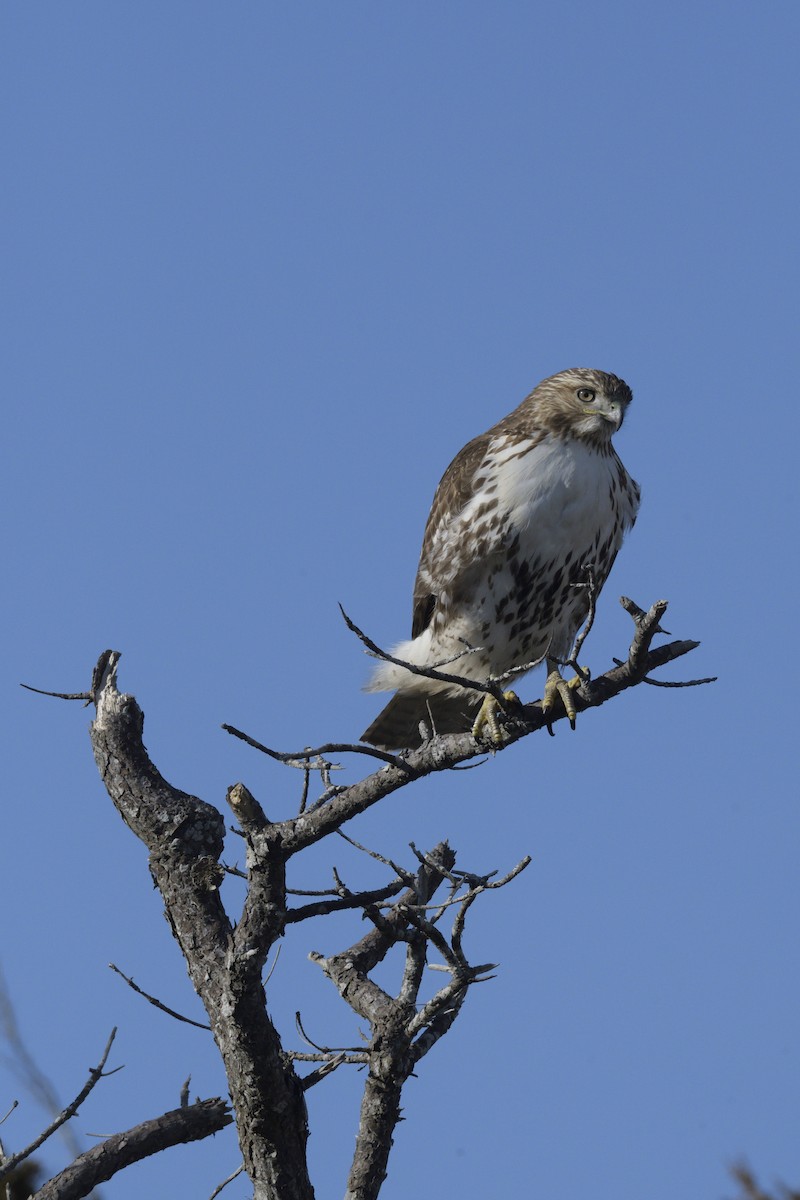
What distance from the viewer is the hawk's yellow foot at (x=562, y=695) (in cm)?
562

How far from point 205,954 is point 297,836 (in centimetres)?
53

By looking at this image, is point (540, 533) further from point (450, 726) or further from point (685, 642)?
point (685, 642)

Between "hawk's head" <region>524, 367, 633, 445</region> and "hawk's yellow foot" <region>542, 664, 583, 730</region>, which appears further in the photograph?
"hawk's head" <region>524, 367, 633, 445</region>

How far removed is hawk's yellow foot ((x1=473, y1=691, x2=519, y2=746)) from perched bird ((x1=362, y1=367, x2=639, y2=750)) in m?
0.47

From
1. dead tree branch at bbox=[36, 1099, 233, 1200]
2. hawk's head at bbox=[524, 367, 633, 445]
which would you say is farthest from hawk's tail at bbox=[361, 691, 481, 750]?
dead tree branch at bbox=[36, 1099, 233, 1200]

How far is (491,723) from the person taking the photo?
567cm

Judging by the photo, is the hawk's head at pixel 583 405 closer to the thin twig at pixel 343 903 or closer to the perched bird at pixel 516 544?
the perched bird at pixel 516 544

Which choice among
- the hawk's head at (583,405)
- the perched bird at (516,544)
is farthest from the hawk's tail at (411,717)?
the hawk's head at (583,405)

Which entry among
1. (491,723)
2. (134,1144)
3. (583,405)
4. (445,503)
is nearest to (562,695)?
(491,723)

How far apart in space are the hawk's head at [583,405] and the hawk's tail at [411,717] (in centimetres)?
139

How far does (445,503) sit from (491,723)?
1.51 m

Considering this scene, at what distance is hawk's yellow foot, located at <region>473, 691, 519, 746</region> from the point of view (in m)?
5.47

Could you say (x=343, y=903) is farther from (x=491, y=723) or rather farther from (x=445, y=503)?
(x=445, y=503)

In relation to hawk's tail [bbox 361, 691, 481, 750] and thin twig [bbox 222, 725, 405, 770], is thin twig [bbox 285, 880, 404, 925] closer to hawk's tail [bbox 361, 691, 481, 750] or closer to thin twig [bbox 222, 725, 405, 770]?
thin twig [bbox 222, 725, 405, 770]
